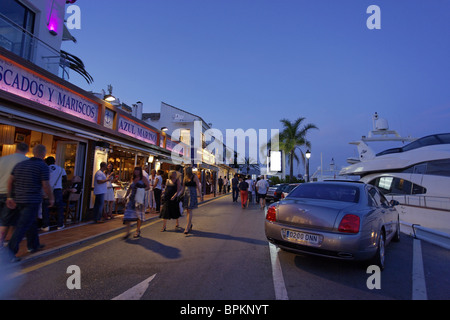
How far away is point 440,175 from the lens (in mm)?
11227

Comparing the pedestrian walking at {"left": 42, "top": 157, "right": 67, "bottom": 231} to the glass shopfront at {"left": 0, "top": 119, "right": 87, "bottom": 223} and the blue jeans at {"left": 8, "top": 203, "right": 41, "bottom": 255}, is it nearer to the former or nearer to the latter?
the glass shopfront at {"left": 0, "top": 119, "right": 87, "bottom": 223}

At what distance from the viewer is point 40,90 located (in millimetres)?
6695

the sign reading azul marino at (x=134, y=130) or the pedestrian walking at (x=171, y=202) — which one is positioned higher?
the sign reading azul marino at (x=134, y=130)

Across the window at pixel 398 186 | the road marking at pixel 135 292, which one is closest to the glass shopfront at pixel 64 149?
the road marking at pixel 135 292

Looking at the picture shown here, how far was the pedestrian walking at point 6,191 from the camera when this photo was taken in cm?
387

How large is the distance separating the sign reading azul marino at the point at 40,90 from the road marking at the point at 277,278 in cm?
731

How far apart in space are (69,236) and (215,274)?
4136 mm

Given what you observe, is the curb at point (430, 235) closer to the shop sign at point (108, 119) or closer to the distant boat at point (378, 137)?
the shop sign at point (108, 119)

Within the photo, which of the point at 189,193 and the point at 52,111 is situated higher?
the point at 52,111

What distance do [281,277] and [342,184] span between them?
240 centimetres

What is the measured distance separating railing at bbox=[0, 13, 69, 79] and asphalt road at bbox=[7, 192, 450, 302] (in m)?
6.73

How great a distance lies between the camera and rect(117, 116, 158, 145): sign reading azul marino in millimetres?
10773

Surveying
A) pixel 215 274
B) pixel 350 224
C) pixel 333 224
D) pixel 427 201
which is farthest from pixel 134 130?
pixel 427 201

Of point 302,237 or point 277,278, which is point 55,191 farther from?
point 302,237
